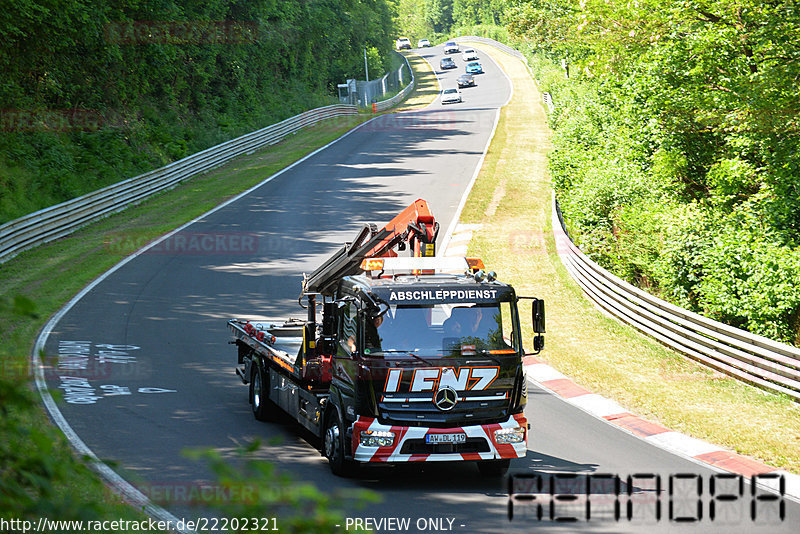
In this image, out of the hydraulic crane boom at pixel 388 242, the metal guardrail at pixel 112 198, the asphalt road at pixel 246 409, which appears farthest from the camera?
the metal guardrail at pixel 112 198

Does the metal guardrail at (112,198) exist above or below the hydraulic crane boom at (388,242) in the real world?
below

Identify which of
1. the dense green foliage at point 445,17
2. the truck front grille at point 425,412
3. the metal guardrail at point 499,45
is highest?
the dense green foliage at point 445,17

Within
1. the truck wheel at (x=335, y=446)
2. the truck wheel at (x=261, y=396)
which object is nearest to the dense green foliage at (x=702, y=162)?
the truck wheel at (x=261, y=396)

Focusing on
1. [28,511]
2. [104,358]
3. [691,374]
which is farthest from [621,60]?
[28,511]

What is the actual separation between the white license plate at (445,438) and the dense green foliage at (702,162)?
10829mm

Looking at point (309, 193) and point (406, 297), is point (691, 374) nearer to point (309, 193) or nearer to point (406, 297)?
point (406, 297)

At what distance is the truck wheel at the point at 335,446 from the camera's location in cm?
1055

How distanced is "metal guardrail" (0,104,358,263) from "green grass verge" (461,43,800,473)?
13.3m

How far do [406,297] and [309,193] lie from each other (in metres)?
25.5

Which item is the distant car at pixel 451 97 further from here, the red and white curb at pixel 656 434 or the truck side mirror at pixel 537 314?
the truck side mirror at pixel 537 314

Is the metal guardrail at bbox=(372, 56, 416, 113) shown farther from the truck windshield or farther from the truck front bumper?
the truck front bumper

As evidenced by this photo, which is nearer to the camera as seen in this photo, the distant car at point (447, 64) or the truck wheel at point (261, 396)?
the truck wheel at point (261, 396)

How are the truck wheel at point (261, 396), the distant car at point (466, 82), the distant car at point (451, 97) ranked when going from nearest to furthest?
the truck wheel at point (261, 396)
the distant car at point (451, 97)
the distant car at point (466, 82)

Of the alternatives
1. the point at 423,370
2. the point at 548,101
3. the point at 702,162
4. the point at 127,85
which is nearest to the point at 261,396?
the point at 423,370
